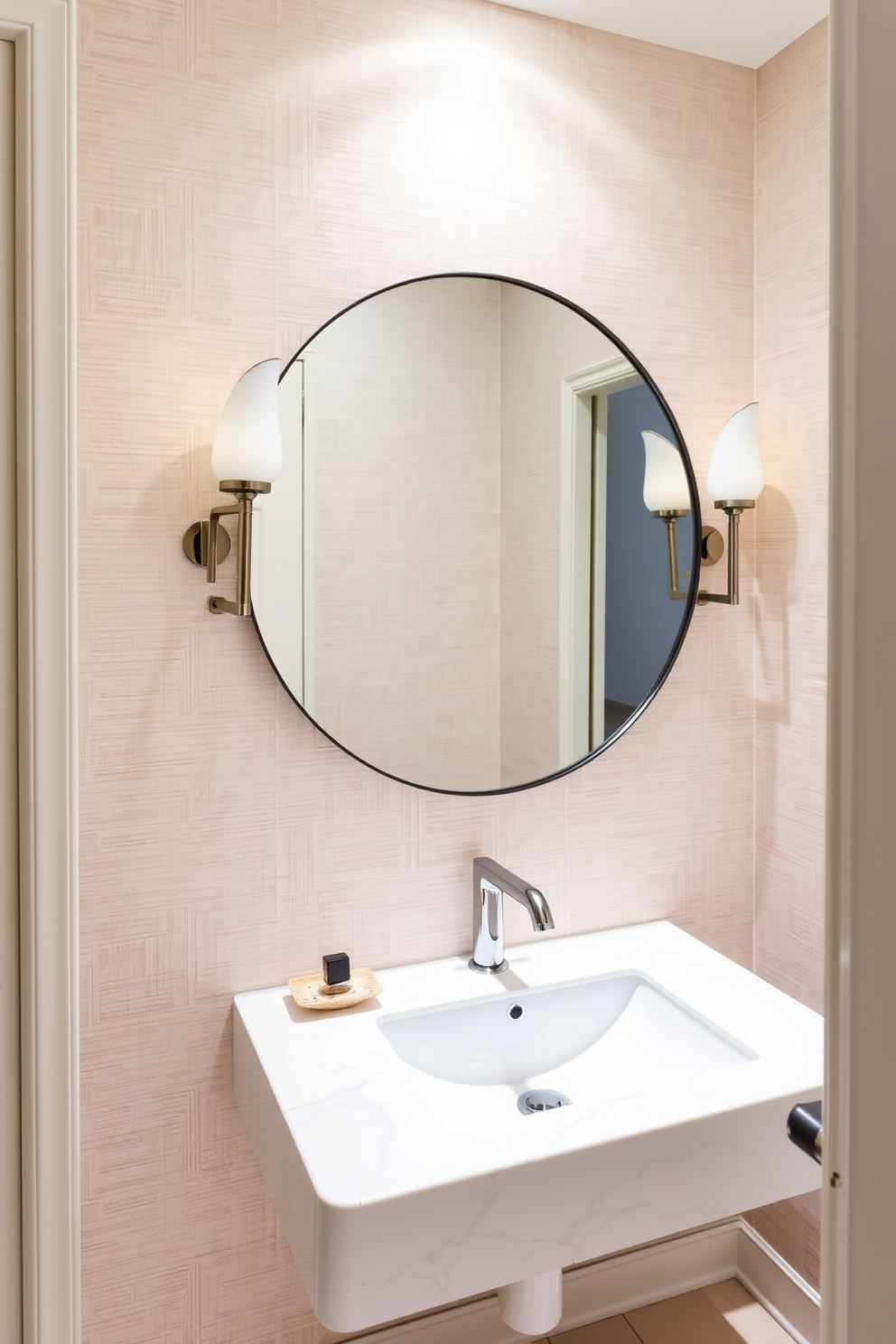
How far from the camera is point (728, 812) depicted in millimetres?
1721

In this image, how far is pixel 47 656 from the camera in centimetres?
112

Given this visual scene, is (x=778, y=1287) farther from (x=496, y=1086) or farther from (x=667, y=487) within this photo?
(x=667, y=487)

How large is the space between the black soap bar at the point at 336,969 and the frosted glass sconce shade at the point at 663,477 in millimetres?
902

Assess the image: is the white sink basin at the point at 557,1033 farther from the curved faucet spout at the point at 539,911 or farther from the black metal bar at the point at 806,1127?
the black metal bar at the point at 806,1127

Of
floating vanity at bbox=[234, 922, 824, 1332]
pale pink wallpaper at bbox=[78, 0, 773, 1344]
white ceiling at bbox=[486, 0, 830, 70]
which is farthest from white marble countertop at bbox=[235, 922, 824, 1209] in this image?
white ceiling at bbox=[486, 0, 830, 70]

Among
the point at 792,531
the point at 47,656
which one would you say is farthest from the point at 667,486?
the point at 47,656

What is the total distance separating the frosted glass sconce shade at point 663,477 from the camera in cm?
158

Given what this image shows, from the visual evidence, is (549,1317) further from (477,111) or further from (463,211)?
(477,111)

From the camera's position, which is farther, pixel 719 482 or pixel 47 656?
→ pixel 719 482

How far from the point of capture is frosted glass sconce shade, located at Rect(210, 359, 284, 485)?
1231 mm

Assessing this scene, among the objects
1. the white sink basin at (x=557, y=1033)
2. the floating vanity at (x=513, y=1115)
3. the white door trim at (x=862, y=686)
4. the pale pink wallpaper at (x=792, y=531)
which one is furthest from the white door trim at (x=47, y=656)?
the pale pink wallpaper at (x=792, y=531)

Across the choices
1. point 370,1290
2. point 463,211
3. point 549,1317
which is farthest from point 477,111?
point 549,1317

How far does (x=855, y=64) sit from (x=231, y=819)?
124 cm

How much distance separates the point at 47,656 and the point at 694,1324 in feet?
5.19
